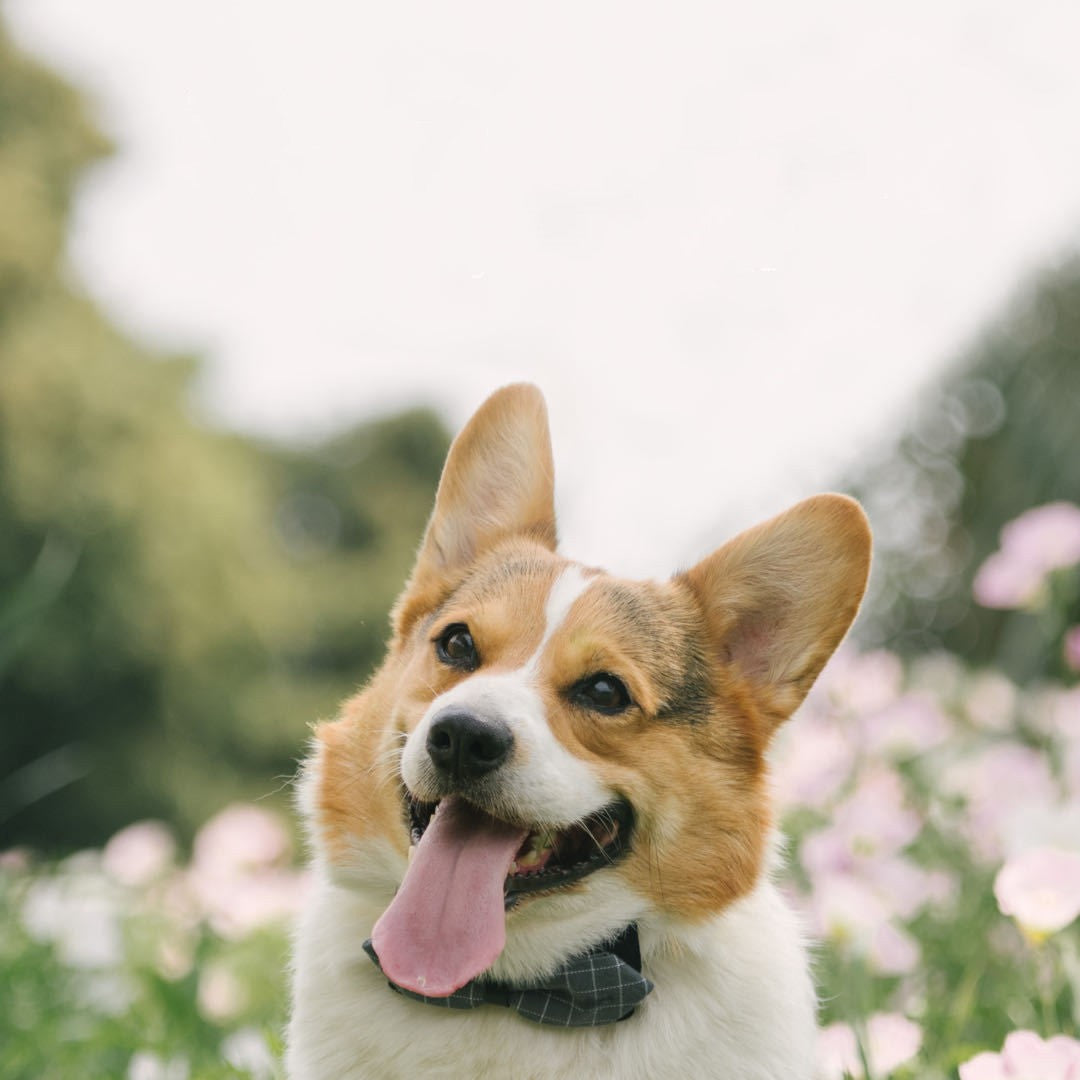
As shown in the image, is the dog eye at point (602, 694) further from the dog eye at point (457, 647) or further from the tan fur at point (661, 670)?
the dog eye at point (457, 647)

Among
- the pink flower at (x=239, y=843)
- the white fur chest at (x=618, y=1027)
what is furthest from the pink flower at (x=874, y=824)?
the pink flower at (x=239, y=843)

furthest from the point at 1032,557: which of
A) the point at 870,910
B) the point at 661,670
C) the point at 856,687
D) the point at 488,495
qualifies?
the point at 488,495

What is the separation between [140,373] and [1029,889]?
15608 mm

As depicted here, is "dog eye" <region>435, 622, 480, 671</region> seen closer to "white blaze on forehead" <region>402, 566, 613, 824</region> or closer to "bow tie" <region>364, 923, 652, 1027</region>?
"white blaze on forehead" <region>402, 566, 613, 824</region>

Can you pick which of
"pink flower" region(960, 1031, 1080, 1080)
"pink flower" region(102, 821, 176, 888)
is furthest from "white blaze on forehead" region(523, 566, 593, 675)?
"pink flower" region(102, 821, 176, 888)

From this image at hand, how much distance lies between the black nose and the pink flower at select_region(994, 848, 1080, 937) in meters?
0.95

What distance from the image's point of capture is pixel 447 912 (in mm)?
2211

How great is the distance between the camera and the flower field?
2.49m

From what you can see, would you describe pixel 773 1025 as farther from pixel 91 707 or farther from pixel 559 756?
pixel 91 707

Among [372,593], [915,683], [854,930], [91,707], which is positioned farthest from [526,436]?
[372,593]

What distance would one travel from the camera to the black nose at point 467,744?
221cm

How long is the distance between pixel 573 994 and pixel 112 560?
1321 cm

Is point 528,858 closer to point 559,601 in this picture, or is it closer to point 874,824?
point 559,601

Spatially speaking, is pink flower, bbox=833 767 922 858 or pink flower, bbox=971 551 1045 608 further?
pink flower, bbox=971 551 1045 608
